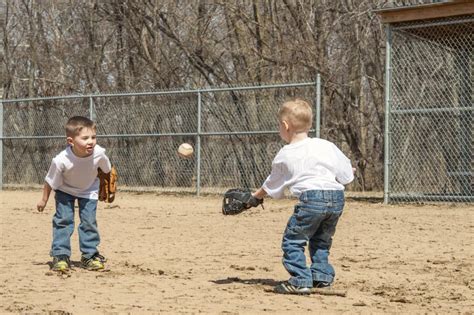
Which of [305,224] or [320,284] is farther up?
[305,224]

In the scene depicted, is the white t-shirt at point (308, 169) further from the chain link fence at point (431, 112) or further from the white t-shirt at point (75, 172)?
the chain link fence at point (431, 112)

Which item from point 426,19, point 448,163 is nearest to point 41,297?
point 426,19

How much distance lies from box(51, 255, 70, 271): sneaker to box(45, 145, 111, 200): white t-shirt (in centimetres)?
55

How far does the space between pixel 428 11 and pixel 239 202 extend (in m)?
9.62

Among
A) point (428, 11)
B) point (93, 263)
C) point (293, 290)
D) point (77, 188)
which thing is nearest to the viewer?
point (293, 290)

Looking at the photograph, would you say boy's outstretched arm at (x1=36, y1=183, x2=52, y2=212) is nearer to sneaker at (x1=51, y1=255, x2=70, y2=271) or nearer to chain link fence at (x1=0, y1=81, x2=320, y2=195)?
sneaker at (x1=51, y1=255, x2=70, y2=271)

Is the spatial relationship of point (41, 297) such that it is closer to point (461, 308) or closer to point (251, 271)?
point (251, 271)

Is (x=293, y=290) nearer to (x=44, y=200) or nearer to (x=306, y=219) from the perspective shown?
(x=306, y=219)

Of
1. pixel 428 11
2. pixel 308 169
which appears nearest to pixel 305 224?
pixel 308 169

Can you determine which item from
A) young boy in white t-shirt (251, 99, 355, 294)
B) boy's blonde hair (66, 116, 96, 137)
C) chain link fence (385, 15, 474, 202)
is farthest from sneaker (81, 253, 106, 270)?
chain link fence (385, 15, 474, 202)

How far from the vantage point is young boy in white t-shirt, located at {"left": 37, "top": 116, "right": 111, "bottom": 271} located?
24.5 ft

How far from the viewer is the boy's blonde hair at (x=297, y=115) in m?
6.21

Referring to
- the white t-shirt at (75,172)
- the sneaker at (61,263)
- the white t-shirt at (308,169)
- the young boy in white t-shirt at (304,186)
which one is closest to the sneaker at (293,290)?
the young boy in white t-shirt at (304,186)

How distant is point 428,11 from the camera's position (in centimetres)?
1522
